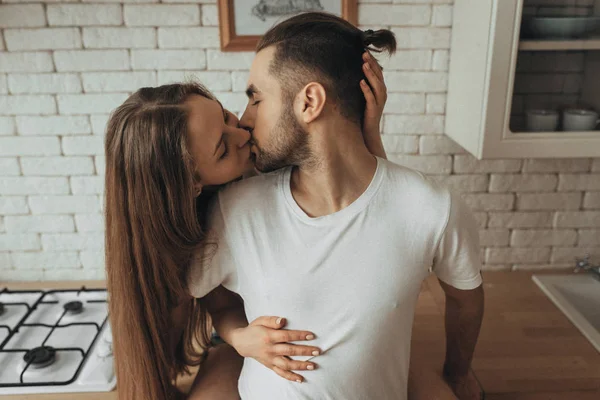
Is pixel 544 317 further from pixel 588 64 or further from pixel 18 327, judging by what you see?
pixel 18 327

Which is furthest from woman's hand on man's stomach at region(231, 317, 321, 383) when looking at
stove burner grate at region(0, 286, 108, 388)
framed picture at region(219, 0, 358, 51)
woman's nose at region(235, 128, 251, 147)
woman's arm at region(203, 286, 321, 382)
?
framed picture at region(219, 0, 358, 51)

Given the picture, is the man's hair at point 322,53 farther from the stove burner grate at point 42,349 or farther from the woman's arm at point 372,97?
the stove burner grate at point 42,349

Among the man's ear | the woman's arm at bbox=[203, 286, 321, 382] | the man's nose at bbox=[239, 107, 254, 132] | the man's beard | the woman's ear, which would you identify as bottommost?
the woman's arm at bbox=[203, 286, 321, 382]

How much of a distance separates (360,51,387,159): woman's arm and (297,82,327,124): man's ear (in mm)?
98

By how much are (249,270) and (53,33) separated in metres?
0.88

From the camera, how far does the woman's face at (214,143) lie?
0.88 meters

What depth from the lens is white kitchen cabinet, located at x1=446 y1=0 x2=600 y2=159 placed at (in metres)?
1.14

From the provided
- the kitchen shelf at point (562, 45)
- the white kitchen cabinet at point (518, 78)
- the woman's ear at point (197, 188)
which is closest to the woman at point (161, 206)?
the woman's ear at point (197, 188)

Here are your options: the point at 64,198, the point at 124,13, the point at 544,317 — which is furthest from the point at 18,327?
the point at 544,317

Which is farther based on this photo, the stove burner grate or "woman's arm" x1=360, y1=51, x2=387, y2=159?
the stove burner grate

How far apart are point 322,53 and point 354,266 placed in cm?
38

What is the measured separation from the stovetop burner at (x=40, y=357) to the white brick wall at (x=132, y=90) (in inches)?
Answer: 16.1

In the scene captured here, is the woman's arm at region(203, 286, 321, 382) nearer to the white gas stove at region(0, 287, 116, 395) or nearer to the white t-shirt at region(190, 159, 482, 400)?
the white t-shirt at region(190, 159, 482, 400)

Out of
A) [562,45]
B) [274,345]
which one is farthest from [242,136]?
[562,45]
